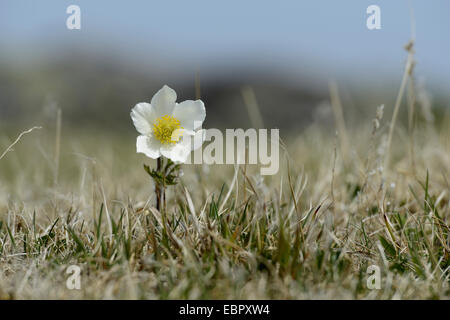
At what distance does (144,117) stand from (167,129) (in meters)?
0.11

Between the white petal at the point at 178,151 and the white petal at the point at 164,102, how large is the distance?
0.47ft

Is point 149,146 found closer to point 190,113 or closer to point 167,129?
point 167,129

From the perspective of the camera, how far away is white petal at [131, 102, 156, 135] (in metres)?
1.86

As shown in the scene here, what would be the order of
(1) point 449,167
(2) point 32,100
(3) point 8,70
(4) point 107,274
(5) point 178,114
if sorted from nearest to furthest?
1. (4) point 107,274
2. (5) point 178,114
3. (1) point 449,167
4. (2) point 32,100
5. (3) point 8,70

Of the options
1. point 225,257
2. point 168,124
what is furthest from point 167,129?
point 225,257

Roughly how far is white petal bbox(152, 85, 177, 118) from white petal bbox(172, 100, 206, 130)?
1.1 inches

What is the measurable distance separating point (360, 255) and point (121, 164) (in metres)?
3.24

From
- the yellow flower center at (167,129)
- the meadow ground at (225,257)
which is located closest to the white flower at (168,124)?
the yellow flower center at (167,129)

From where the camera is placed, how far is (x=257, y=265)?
1.71 metres

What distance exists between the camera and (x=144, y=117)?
1.89m

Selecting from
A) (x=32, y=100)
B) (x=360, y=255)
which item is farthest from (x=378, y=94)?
(x=360, y=255)

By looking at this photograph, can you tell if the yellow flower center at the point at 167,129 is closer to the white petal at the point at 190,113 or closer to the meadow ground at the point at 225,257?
the white petal at the point at 190,113

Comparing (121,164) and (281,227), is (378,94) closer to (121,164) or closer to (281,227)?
(121,164)

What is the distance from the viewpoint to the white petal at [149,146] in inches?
70.8
